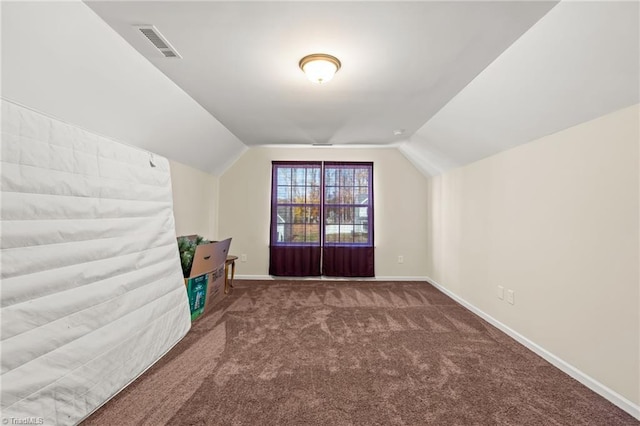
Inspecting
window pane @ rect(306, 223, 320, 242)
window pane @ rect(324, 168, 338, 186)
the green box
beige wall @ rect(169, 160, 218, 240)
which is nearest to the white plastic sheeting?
the green box

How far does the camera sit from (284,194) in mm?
4453

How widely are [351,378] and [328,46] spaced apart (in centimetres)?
230

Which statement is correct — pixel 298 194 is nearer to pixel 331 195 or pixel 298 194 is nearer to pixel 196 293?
pixel 331 195

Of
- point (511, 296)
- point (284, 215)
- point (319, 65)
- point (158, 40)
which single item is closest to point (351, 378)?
point (511, 296)

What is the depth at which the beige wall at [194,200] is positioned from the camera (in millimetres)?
3354

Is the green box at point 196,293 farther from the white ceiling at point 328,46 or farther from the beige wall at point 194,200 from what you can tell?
the white ceiling at point 328,46

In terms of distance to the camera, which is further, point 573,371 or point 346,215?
point 346,215

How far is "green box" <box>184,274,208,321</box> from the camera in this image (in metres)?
2.69

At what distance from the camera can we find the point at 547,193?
2117 millimetres

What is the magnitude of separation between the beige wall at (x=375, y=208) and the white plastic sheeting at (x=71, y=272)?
7.63 ft

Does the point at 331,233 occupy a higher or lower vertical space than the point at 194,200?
lower

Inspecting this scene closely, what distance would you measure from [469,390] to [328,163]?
3.51 metres

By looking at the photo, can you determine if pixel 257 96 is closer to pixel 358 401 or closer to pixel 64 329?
pixel 64 329

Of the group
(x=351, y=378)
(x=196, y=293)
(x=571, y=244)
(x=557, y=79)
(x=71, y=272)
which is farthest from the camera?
(x=196, y=293)
